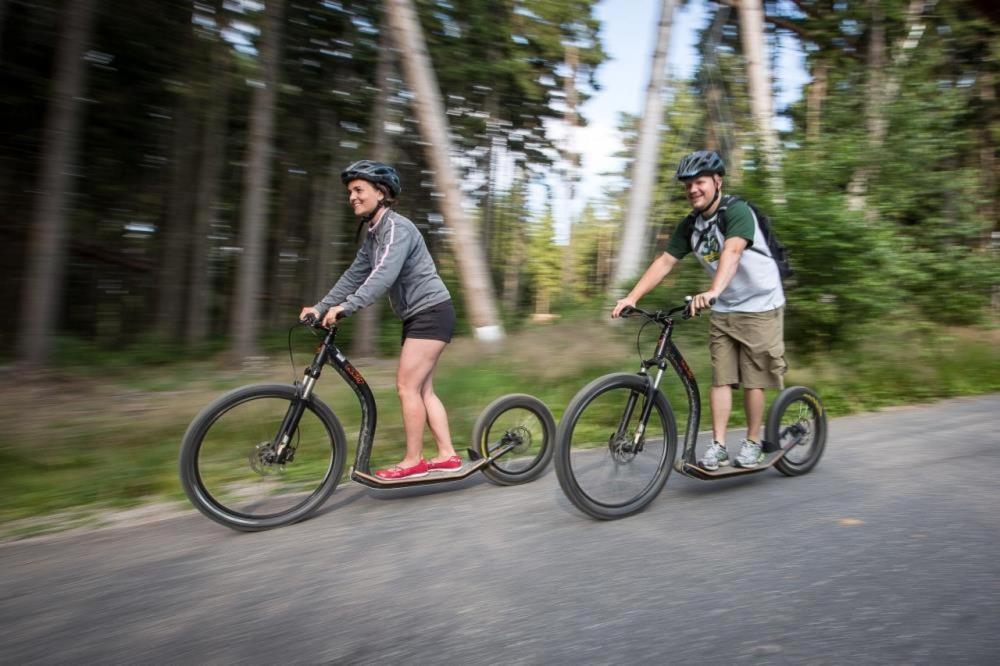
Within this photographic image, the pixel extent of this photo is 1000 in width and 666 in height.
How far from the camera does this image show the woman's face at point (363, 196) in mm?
4281

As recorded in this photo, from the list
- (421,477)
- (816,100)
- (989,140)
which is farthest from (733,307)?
(989,140)

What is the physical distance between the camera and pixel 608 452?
13.3ft

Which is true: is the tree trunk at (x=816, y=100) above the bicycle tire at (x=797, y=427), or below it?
above

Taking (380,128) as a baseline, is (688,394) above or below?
below

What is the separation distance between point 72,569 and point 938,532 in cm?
407

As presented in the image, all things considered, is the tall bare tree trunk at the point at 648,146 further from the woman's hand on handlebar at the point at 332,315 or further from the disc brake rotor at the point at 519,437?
the woman's hand on handlebar at the point at 332,315

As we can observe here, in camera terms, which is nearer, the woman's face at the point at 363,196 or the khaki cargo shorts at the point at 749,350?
the woman's face at the point at 363,196

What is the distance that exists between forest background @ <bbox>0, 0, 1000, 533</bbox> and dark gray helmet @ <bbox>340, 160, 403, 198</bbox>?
220cm

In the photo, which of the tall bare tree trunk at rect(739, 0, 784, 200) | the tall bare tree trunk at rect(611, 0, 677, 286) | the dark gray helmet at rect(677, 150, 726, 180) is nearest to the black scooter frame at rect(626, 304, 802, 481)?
the dark gray helmet at rect(677, 150, 726, 180)

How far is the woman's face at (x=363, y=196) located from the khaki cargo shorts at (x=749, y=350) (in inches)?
89.3

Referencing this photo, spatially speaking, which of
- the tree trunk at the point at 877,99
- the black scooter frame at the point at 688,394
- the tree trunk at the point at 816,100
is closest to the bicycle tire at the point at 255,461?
the black scooter frame at the point at 688,394

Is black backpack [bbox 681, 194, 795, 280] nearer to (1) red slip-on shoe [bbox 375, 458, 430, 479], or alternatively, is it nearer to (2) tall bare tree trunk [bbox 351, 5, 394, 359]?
(1) red slip-on shoe [bbox 375, 458, 430, 479]

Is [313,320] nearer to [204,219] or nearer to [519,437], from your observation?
[519,437]

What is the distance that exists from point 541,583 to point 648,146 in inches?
324
